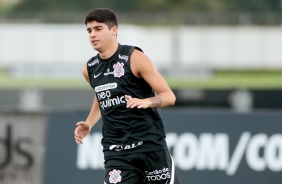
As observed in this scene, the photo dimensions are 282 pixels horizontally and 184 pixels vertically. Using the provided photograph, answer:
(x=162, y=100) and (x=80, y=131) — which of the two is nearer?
(x=162, y=100)

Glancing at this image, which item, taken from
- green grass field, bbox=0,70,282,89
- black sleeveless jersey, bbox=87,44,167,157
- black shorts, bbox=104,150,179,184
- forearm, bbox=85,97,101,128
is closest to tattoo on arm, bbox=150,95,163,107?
black sleeveless jersey, bbox=87,44,167,157

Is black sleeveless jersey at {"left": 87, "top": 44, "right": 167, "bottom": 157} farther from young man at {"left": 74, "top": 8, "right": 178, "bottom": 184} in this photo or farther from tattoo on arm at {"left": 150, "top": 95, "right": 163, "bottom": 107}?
tattoo on arm at {"left": 150, "top": 95, "right": 163, "bottom": 107}

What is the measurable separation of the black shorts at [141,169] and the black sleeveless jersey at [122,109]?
6 cm

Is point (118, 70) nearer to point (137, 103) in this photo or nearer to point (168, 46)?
point (137, 103)

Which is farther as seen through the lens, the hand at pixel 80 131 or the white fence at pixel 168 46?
the white fence at pixel 168 46

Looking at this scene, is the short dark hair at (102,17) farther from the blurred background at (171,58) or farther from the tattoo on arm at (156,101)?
the blurred background at (171,58)

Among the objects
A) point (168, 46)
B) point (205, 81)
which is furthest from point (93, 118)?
point (168, 46)

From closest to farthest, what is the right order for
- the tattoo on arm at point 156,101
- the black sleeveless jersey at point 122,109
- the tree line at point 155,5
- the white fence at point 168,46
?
1. the tattoo on arm at point 156,101
2. the black sleeveless jersey at point 122,109
3. the white fence at point 168,46
4. the tree line at point 155,5

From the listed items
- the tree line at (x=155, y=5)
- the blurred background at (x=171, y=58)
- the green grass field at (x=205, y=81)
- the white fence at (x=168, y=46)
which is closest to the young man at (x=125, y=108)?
the blurred background at (x=171, y=58)

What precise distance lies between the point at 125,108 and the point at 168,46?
26.6m

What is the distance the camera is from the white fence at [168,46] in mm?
33531

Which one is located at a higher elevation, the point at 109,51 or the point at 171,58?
the point at 171,58

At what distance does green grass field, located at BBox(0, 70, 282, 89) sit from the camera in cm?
3250

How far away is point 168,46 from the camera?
114ft
